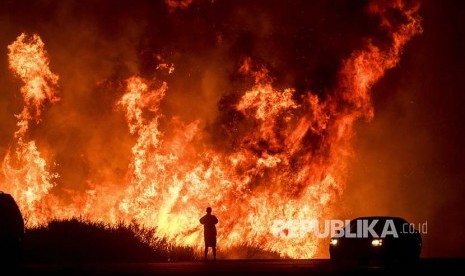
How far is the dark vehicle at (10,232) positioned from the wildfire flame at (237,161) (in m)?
14.3

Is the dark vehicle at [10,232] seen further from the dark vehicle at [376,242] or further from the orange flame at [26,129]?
the orange flame at [26,129]

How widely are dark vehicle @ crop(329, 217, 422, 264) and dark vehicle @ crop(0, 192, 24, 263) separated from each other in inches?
369

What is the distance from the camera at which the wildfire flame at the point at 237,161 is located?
115 feet

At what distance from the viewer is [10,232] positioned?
20.0 metres

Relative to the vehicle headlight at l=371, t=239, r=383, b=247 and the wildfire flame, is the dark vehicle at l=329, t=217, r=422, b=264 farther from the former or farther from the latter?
the wildfire flame

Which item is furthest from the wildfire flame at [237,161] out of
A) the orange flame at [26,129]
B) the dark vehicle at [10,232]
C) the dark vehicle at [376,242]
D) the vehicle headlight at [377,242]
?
the dark vehicle at [10,232]

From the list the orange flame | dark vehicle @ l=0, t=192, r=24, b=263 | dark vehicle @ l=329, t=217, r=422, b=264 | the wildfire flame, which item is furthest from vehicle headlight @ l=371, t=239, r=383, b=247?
the orange flame

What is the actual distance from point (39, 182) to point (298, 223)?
456 inches

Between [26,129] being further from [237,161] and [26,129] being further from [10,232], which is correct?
[10,232]

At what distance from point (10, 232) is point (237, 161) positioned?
661 inches

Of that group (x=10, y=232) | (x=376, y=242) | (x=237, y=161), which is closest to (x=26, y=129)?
(x=237, y=161)

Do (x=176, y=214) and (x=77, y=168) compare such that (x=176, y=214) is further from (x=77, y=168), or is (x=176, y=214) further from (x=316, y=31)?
(x=316, y=31)

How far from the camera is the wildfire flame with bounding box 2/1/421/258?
35156 millimetres

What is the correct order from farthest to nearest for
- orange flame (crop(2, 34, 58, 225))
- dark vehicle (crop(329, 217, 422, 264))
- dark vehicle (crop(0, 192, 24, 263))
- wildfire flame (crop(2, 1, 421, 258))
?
orange flame (crop(2, 34, 58, 225)) < wildfire flame (crop(2, 1, 421, 258)) < dark vehicle (crop(329, 217, 422, 264)) < dark vehicle (crop(0, 192, 24, 263))
